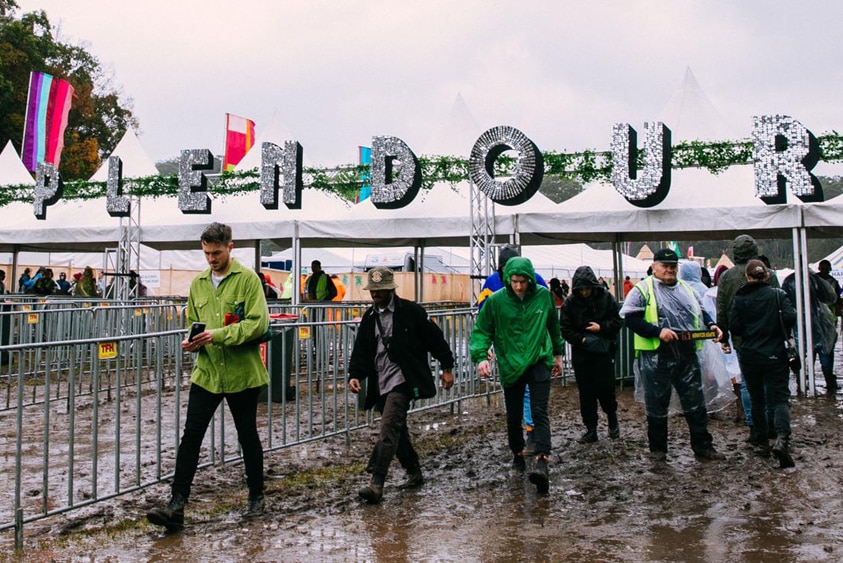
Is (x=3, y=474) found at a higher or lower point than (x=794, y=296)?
lower

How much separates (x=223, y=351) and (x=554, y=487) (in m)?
2.55

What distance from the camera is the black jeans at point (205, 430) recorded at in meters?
5.11

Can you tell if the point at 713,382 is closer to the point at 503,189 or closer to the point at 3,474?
the point at 3,474

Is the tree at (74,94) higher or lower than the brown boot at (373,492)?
higher

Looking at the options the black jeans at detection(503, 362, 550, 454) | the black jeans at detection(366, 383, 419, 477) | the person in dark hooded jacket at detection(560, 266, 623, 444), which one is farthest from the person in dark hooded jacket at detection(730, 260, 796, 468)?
the black jeans at detection(366, 383, 419, 477)

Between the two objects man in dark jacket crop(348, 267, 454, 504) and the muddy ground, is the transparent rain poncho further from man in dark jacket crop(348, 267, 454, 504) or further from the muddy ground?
man in dark jacket crop(348, 267, 454, 504)

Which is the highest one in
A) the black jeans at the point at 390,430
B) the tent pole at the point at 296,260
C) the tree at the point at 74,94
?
the tree at the point at 74,94

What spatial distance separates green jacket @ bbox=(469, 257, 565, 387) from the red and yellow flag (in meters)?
24.1

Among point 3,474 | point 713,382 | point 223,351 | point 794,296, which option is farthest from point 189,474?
point 794,296

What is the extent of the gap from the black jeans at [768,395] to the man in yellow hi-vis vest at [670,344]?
0.43m

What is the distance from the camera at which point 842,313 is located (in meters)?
15.0

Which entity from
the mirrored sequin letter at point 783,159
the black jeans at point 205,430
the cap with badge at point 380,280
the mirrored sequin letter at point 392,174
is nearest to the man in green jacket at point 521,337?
the cap with badge at point 380,280

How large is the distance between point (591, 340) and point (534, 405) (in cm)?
184

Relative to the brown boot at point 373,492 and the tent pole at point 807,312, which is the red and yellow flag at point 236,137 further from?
the brown boot at point 373,492
